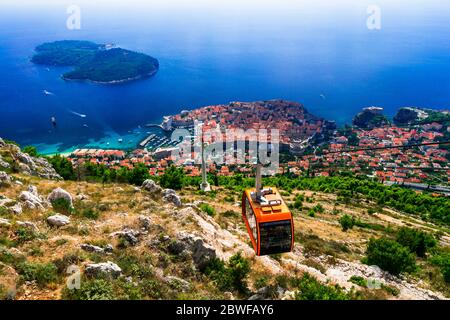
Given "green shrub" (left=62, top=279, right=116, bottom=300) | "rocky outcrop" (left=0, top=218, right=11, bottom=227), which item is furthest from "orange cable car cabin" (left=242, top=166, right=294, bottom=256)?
"rocky outcrop" (left=0, top=218, right=11, bottom=227)

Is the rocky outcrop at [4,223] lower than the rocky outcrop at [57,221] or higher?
higher

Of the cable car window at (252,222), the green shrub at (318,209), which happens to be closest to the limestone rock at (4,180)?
the cable car window at (252,222)

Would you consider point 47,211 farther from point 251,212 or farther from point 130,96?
point 130,96

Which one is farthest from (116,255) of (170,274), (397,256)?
(397,256)

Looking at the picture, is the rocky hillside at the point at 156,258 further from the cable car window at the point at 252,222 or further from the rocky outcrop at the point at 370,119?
the rocky outcrop at the point at 370,119

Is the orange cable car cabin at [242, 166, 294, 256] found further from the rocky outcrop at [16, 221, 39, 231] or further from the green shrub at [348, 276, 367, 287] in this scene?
the rocky outcrop at [16, 221, 39, 231]

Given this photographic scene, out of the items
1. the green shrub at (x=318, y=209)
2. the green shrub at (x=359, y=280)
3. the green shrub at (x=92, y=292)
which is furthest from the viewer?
the green shrub at (x=318, y=209)

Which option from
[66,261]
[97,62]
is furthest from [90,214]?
[97,62]

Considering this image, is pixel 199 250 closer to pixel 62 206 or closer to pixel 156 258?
pixel 156 258
